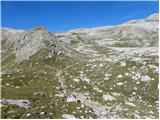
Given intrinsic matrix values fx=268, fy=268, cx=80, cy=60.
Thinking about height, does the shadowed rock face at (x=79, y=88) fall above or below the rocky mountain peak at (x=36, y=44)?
below

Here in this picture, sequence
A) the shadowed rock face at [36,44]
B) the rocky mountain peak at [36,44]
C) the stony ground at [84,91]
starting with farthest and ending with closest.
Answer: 1. the rocky mountain peak at [36,44]
2. the shadowed rock face at [36,44]
3. the stony ground at [84,91]

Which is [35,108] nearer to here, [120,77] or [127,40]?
[120,77]

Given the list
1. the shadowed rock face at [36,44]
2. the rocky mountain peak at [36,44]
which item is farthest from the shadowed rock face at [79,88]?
the rocky mountain peak at [36,44]

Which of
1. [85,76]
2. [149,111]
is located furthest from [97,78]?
[149,111]

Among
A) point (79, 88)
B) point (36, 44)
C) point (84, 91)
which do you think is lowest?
point (84, 91)

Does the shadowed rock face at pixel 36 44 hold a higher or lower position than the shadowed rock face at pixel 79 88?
higher

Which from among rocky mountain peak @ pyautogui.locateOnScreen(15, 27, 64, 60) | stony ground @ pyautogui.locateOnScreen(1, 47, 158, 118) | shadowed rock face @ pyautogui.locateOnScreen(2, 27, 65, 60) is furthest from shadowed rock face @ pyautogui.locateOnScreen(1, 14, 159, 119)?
rocky mountain peak @ pyautogui.locateOnScreen(15, 27, 64, 60)

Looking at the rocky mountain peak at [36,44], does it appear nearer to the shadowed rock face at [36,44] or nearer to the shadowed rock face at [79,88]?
the shadowed rock face at [36,44]

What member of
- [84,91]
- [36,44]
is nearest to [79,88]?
[84,91]

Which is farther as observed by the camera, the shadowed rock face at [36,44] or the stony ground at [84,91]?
the shadowed rock face at [36,44]

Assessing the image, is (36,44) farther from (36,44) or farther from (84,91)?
(84,91)

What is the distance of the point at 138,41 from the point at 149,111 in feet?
508

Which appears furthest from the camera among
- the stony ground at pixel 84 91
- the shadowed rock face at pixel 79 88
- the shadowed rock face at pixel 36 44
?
the shadowed rock face at pixel 36 44

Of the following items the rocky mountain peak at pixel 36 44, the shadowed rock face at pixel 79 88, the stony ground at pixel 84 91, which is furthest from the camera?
the rocky mountain peak at pixel 36 44
